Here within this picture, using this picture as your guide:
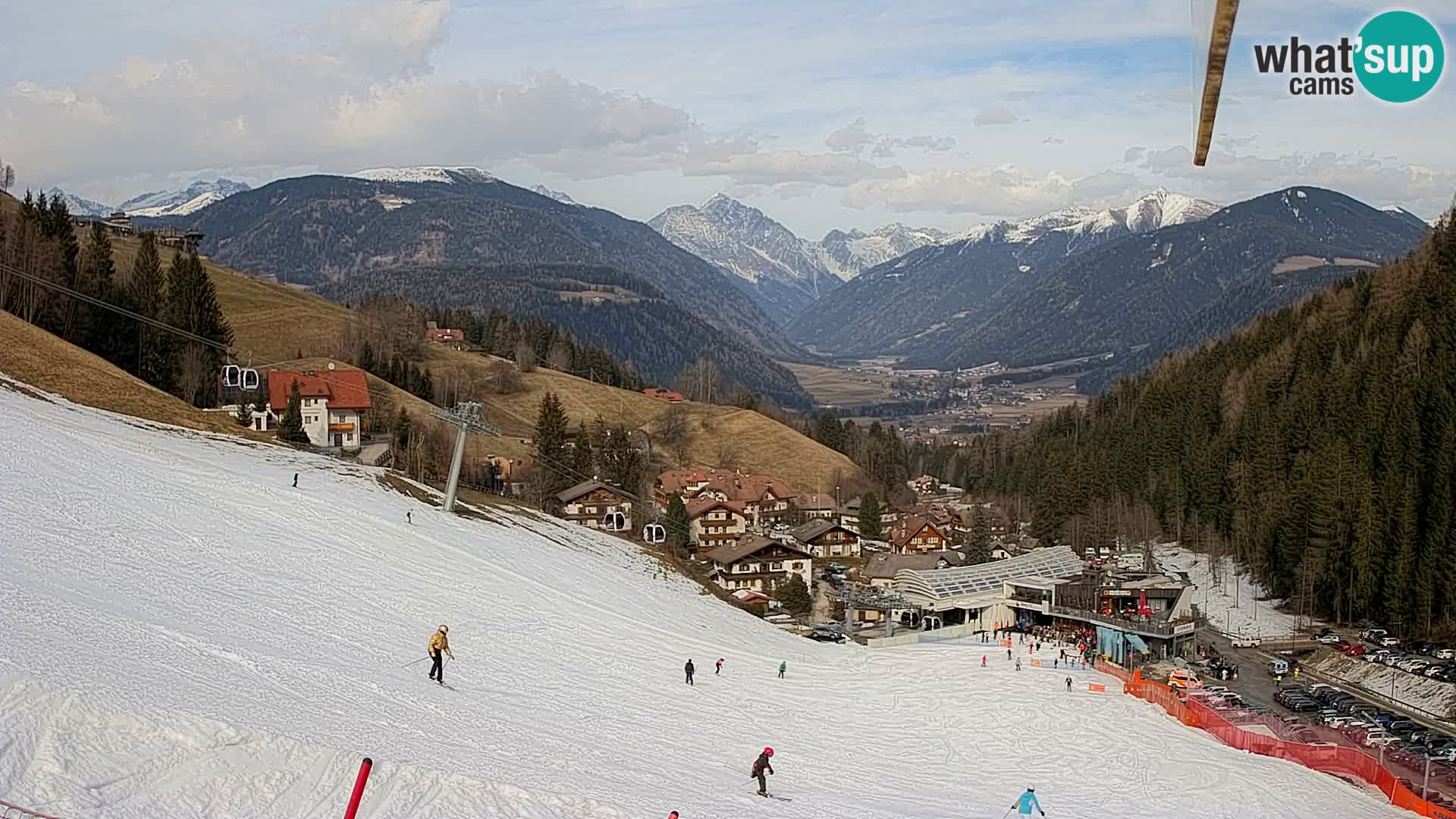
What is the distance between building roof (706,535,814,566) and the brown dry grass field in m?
31.1

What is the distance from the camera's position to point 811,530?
329ft

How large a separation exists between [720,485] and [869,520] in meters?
14.1

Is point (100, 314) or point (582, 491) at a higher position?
point (100, 314)

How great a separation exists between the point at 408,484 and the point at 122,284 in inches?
1632

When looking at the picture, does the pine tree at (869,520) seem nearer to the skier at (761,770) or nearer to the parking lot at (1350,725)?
the parking lot at (1350,725)

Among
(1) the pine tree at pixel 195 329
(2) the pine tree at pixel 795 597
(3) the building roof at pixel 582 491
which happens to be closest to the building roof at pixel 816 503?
(3) the building roof at pixel 582 491

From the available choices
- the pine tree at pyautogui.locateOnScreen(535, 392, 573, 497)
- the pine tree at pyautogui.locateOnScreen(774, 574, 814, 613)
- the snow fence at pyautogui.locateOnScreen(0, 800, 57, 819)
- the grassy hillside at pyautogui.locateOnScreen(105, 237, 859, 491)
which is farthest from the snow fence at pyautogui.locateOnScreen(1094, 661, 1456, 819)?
the grassy hillside at pyautogui.locateOnScreen(105, 237, 859, 491)

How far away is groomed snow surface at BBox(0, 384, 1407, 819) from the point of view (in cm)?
1738

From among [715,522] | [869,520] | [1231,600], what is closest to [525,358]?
[715,522]

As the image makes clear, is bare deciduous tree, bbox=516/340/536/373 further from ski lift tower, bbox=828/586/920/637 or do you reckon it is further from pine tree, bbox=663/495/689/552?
ski lift tower, bbox=828/586/920/637

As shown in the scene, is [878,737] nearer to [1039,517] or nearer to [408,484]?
[408,484]

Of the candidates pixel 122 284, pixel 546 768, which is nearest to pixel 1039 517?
pixel 122 284

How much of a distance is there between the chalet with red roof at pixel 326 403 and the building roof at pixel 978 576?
122 feet

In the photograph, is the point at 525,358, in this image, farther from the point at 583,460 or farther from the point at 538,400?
the point at 583,460
